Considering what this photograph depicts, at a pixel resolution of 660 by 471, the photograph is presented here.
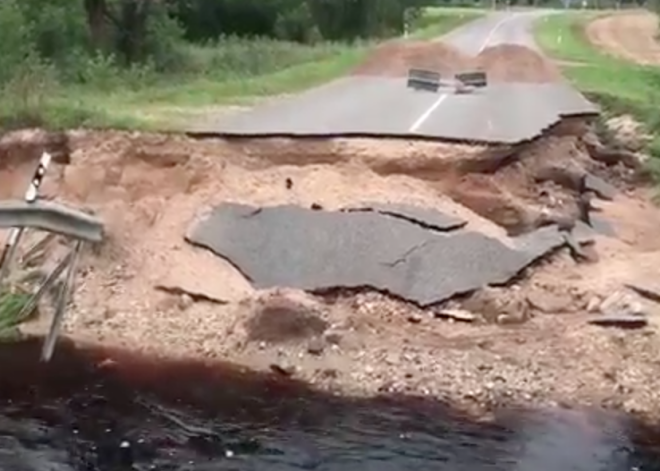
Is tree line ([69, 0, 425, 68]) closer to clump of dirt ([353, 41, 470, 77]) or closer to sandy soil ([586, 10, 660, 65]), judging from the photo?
clump of dirt ([353, 41, 470, 77])

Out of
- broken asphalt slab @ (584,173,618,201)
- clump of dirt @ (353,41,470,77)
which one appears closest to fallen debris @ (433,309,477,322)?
broken asphalt slab @ (584,173,618,201)

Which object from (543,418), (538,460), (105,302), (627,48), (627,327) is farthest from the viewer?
(627,48)

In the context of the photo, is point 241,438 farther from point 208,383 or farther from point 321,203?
point 321,203

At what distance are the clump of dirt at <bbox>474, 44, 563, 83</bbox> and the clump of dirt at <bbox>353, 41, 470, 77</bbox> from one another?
0.59 metres

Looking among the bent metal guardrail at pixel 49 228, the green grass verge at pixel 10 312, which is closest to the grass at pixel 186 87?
the green grass verge at pixel 10 312

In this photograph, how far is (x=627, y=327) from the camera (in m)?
13.9

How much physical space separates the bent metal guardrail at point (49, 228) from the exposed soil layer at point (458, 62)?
16.1 meters

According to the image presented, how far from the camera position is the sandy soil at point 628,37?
3975 cm

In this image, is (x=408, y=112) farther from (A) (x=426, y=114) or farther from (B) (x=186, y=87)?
(B) (x=186, y=87)

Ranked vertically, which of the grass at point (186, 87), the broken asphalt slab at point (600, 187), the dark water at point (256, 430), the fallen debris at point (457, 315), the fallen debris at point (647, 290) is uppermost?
the grass at point (186, 87)

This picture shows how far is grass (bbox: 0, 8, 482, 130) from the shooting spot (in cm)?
1811

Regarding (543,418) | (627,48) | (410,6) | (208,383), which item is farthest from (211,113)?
(410,6)

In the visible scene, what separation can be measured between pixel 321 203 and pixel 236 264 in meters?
1.51

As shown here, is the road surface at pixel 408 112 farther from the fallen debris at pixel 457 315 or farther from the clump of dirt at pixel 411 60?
the fallen debris at pixel 457 315
